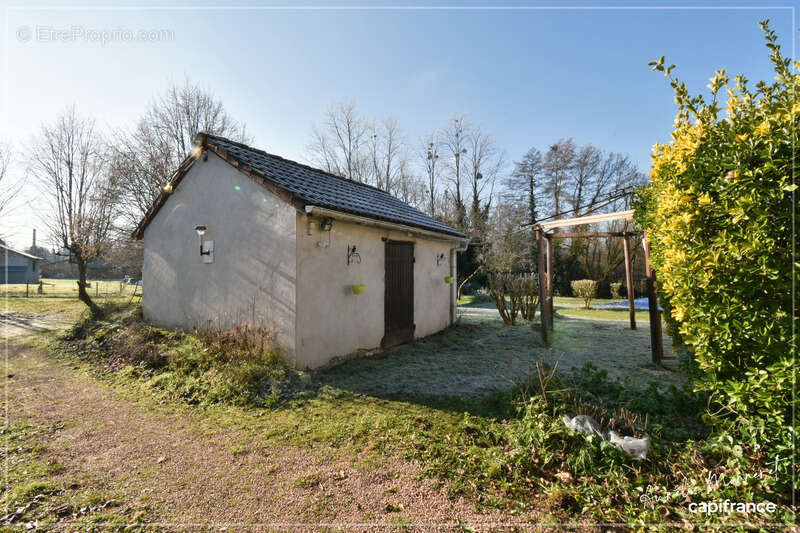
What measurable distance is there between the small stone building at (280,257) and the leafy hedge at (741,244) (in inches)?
200

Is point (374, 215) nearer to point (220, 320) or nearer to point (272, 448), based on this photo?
point (220, 320)

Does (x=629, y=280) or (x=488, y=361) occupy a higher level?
(x=629, y=280)

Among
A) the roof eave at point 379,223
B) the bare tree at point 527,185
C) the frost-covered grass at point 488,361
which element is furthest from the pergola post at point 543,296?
the bare tree at point 527,185

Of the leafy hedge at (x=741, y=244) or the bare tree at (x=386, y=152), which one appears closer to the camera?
the leafy hedge at (x=741, y=244)

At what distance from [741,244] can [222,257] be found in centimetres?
788

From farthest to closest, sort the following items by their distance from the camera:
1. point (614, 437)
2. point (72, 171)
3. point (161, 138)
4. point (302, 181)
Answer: point (161, 138) < point (72, 171) < point (302, 181) < point (614, 437)

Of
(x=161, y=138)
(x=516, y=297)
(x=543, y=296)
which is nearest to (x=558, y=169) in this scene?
(x=516, y=297)

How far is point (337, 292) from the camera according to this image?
682 cm

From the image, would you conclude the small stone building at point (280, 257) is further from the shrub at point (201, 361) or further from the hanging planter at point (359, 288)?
the shrub at point (201, 361)

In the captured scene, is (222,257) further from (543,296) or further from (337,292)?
(543,296)

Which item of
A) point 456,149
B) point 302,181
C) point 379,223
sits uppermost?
point 456,149

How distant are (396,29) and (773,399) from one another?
8.45m

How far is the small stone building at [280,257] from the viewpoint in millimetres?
6191

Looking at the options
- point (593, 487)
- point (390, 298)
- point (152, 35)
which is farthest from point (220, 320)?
point (593, 487)
